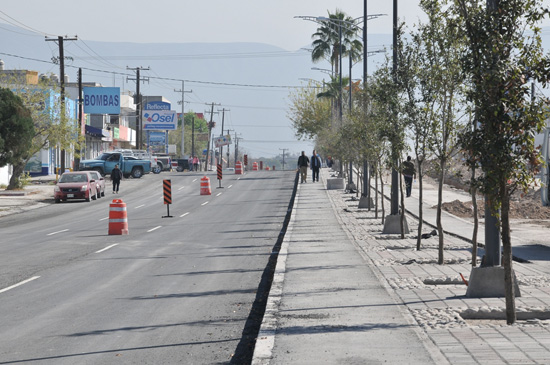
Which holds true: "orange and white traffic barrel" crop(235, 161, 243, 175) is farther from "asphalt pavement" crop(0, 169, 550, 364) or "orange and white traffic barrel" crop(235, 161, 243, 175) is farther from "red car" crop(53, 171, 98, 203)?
"asphalt pavement" crop(0, 169, 550, 364)

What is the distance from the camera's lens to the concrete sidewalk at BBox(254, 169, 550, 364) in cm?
816

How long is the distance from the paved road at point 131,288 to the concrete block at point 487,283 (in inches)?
124

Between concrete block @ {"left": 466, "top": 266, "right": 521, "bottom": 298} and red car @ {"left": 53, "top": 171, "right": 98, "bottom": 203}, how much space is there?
1460 inches

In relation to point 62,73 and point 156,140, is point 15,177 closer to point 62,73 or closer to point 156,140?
point 62,73

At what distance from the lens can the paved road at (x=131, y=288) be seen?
30.9 feet

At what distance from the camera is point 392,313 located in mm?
10508

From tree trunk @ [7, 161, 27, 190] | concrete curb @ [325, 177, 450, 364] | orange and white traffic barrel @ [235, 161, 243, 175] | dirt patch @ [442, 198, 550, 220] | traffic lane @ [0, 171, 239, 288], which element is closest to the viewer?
concrete curb @ [325, 177, 450, 364]

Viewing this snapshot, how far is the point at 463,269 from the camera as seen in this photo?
50.6 feet

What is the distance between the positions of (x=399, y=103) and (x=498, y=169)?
9066 mm

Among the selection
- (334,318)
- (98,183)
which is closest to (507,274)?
(334,318)

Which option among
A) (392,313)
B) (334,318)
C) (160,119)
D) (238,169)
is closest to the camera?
(334,318)

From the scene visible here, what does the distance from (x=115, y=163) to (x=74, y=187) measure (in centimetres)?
1855

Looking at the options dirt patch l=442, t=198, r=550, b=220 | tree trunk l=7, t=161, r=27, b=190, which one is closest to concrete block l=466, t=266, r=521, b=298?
dirt patch l=442, t=198, r=550, b=220

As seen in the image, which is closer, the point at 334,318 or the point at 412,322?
the point at 412,322
